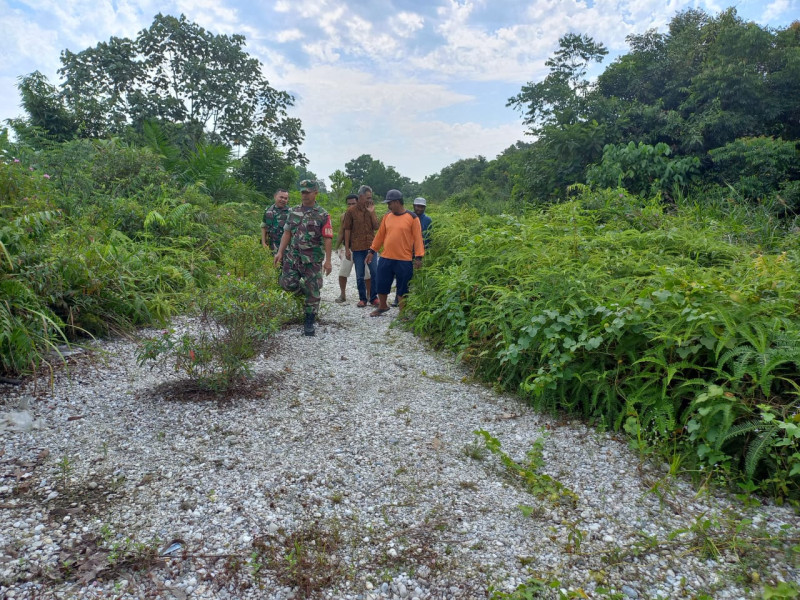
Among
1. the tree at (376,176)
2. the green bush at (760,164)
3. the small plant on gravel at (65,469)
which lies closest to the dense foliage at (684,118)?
the green bush at (760,164)

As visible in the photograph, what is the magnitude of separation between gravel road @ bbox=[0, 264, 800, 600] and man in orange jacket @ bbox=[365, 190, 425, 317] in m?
3.38

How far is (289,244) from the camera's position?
6516 millimetres

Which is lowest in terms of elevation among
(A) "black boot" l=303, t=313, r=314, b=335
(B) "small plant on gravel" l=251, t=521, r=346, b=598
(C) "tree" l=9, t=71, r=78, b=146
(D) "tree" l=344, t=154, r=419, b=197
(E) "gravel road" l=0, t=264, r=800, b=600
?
(B) "small plant on gravel" l=251, t=521, r=346, b=598

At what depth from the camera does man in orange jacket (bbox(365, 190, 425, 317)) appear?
7.35 meters

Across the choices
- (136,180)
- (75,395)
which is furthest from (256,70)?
(75,395)

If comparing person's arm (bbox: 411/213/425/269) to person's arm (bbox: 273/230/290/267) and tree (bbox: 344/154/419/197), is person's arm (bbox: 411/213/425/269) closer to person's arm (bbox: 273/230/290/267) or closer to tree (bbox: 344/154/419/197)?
person's arm (bbox: 273/230/290/267)

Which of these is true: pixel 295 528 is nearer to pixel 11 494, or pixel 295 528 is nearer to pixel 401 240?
pixel 11 494

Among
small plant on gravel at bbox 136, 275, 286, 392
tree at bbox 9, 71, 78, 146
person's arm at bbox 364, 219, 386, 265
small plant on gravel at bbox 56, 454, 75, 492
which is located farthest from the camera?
tree at bbox 9, 71, 78, 146

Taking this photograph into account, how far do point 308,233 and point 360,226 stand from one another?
6.39 feet

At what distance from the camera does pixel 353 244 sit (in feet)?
27.2

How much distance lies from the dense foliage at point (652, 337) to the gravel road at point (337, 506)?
269 millimetres

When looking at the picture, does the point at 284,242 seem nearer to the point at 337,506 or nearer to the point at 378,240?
the point at 378,240

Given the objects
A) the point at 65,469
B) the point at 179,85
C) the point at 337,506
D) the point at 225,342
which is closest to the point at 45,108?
the point at 179,85

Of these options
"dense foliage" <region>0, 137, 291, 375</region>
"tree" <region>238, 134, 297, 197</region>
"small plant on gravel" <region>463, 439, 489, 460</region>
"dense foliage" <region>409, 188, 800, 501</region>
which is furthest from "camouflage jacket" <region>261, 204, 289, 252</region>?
"tree" <region>238, 134, 297, 197</region>
